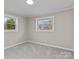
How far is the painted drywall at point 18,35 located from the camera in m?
4.18

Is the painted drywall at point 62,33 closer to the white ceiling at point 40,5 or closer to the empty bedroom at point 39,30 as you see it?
the empty bedroom at point 39,30

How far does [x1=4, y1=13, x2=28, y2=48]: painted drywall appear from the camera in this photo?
418 cm

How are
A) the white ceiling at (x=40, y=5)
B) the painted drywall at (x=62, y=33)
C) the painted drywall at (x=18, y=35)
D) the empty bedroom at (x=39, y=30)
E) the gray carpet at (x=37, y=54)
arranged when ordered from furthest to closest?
the painted drywall at (x=18, y=35) → the painted drywall at (x=62, y=33) → the empty bedroom at (x=39, y=30) → the gray carpet at (x=37, y=54) → the white ceiling at (x=40, y=5)

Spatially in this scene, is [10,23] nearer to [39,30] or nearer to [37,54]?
[39,30]

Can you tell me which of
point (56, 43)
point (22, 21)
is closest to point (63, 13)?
point (56, 43)

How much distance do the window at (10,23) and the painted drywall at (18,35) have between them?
25 cm

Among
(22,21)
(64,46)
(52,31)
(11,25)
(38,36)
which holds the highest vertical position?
(22,21)

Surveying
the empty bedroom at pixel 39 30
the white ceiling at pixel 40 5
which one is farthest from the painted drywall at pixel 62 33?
the white ceiling at pixel 40 5

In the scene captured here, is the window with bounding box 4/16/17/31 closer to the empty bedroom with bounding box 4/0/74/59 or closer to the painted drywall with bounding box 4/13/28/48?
the empty bedroom with bounding box 4/0/74/59

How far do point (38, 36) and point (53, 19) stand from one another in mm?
1647

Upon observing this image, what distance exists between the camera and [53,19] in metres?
4.48
